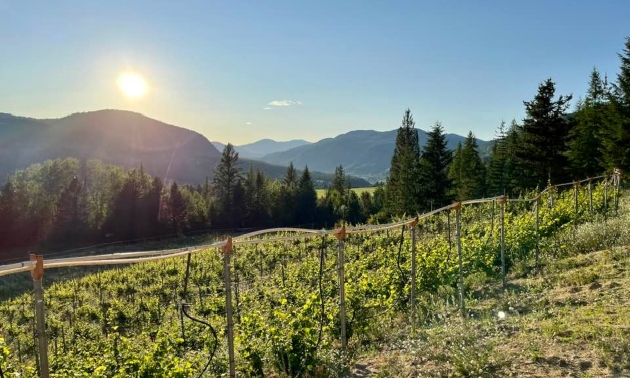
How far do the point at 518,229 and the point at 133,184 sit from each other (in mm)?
49574

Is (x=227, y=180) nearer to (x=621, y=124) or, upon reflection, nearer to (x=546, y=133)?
(x=546, y=133)

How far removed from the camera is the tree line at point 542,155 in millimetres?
21375

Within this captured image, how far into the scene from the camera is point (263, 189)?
A: 59812 millimetres

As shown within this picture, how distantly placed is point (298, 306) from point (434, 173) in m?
28.9

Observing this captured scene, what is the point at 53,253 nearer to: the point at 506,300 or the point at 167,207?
the point at 167,207

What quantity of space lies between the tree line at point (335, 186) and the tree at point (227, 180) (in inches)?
5.5

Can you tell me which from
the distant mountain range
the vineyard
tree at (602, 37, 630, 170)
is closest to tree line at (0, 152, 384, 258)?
the vineyard

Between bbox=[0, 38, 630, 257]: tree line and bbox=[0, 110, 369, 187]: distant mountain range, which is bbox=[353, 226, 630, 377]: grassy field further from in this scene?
bbox=[0, 110, 369, 187]: distant mountain range

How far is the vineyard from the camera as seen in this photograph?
4.19m

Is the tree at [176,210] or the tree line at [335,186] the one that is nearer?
the tree line at [335,186]

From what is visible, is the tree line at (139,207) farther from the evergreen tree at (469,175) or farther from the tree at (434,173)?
the tree at (434,173)

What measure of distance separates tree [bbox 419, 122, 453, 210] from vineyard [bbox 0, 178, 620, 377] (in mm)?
16250

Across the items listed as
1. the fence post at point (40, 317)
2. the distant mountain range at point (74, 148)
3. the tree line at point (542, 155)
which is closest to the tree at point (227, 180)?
the tree line at point (542, 155)

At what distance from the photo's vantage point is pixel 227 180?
59094 millimetres
